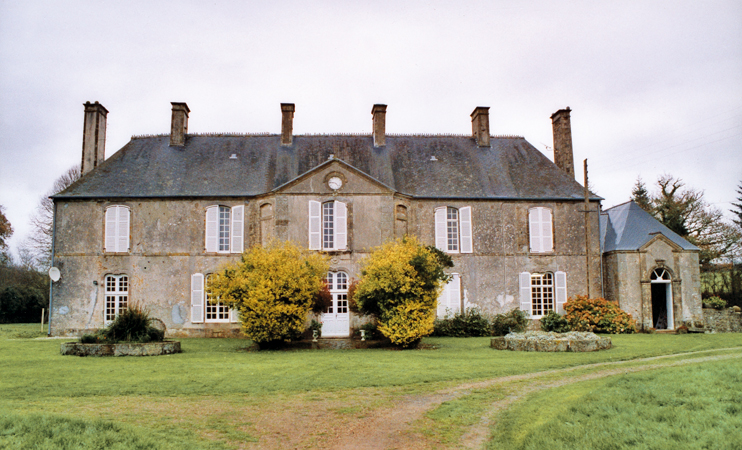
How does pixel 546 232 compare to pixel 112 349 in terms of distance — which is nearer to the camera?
pixel 112 349

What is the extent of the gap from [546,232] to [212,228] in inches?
620

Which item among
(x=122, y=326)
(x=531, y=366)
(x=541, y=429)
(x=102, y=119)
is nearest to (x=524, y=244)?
(x=531, y=366)

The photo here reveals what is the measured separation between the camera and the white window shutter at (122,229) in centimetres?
2481

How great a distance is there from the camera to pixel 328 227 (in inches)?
950

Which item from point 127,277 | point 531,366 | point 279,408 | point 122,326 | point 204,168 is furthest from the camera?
point 204,168

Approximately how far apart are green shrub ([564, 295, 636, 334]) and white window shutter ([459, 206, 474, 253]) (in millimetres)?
5410

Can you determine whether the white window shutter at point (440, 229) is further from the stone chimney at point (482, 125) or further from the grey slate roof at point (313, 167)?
the stone chimney at point (482, 125)

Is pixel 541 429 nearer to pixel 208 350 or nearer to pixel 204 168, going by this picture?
pixel 208 350

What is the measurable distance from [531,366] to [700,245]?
29.3 m

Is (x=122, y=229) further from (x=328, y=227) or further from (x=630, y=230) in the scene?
(x=630, y=230)

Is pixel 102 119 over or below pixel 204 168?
over

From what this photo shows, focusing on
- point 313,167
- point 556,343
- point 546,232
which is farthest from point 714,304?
point 313,167

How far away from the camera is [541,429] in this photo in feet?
23.8

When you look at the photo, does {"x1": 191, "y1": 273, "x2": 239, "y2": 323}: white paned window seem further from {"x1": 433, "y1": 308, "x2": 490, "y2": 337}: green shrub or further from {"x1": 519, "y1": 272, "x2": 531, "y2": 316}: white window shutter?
{"x1": 519, "y1": 272, "x2": 531, "y2": 316}: white window shutter
